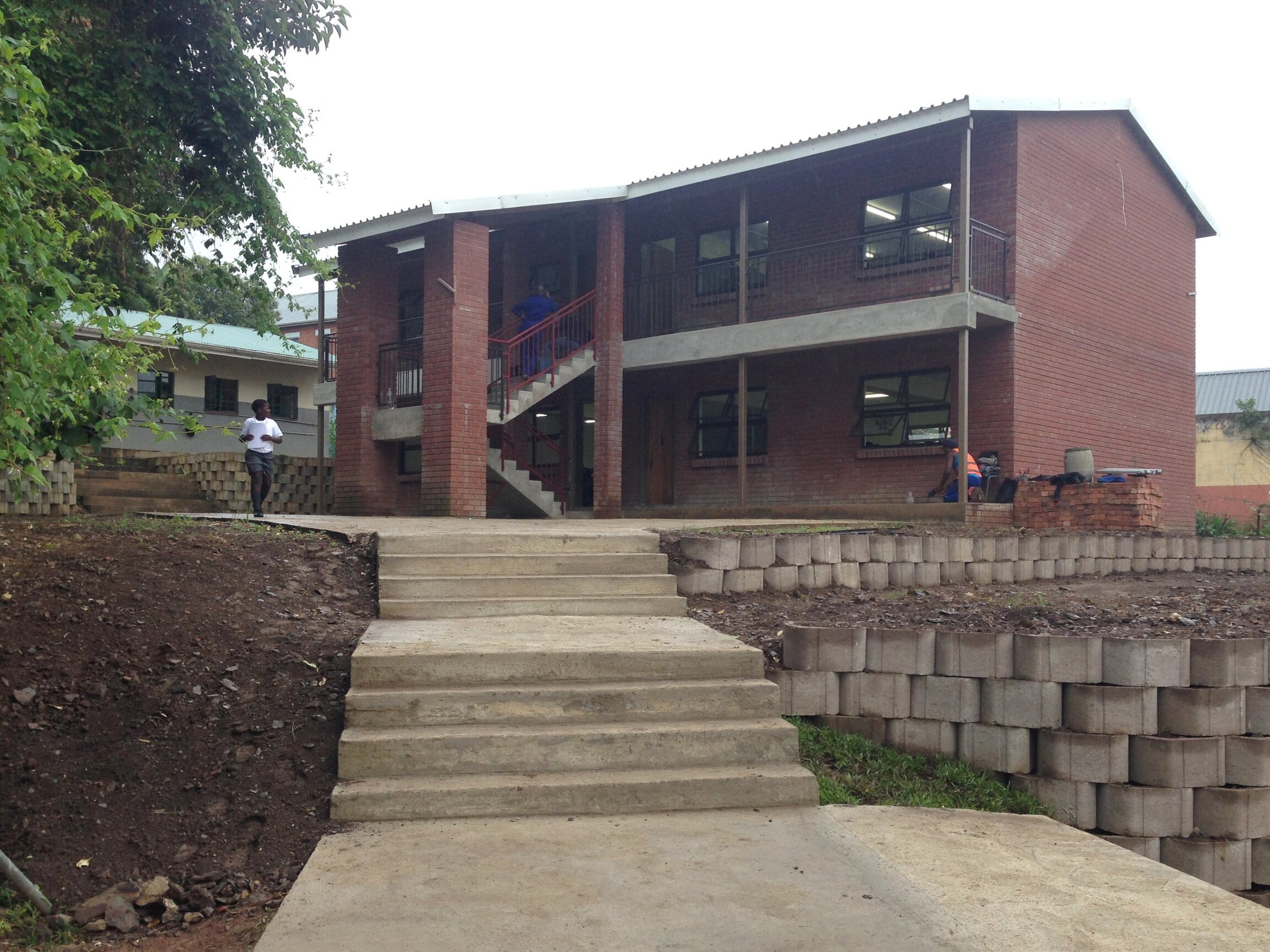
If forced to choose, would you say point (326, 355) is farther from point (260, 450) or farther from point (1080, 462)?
point (1080, 462)

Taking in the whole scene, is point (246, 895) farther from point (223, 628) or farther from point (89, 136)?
point (89, 136)

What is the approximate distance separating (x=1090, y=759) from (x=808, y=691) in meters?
1.62

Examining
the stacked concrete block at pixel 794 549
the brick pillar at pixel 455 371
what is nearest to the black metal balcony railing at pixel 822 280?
the brick pillar at pixel 455 371

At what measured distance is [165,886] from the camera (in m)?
3.88

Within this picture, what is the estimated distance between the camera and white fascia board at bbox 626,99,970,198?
43.4 ft

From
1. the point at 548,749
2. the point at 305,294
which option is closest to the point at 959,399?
the point at 548,749

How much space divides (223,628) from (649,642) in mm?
2463

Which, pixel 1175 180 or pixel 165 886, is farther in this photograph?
pixel 1175 180

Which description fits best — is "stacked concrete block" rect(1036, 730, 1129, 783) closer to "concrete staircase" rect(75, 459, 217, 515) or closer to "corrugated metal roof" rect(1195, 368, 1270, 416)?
"concrete staircase" rect(75, 459, 217, 515)

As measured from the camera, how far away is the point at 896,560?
9289mm

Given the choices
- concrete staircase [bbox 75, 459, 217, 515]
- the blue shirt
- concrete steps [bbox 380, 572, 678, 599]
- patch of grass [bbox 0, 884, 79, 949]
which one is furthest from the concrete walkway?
the blue shirt

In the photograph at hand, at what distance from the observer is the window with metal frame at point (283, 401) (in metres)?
27.2

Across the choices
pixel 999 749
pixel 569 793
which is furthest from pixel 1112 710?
pixel 569 793

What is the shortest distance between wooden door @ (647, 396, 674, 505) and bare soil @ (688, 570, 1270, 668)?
28.8 feet
